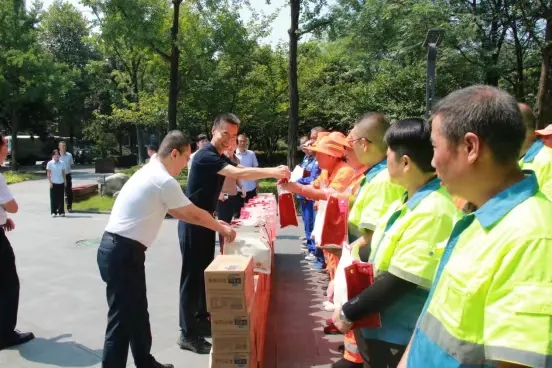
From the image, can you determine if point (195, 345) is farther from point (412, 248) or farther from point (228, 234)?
point (412, 248)

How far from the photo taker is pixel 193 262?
4.18 m

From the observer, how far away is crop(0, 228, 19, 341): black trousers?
4.25 metres

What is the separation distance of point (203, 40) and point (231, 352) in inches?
637

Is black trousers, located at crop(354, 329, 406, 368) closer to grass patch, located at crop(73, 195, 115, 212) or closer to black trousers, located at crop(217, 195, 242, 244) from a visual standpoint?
black trousers, located at crop(217, 195, 242, 244)

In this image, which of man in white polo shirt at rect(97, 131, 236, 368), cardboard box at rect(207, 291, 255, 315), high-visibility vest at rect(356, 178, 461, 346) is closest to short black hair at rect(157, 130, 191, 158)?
man in white polo shirt at rect(97, 131, 236, 368)

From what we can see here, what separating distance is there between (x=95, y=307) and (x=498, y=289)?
194 inches

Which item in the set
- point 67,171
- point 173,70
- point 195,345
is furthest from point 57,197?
point 195,345

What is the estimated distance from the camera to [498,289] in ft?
3.80

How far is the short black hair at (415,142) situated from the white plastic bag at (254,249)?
5.27ft

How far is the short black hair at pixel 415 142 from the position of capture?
89.1 inches

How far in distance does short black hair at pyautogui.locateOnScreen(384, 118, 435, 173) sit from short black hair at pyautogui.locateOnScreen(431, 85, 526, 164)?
90cm

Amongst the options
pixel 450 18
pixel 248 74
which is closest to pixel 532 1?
pixel 450 18

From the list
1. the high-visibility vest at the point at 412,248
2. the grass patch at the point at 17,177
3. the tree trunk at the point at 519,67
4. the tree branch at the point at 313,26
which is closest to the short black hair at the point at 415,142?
the high-visibility vest at the point at 412,248

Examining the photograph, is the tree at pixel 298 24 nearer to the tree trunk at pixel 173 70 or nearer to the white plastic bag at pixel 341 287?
the tree trunk at pixel 173 70
